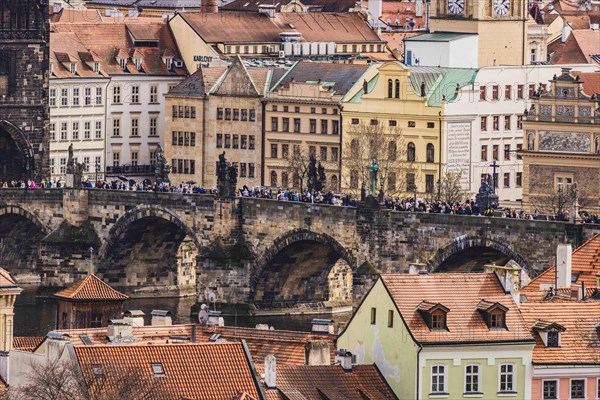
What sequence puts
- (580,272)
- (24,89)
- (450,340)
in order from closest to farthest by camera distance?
(450,340) → (580,272) → (24,89)

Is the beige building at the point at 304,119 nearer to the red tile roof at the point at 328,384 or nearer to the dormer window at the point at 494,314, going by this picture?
the red tile roof at the point at 328,384

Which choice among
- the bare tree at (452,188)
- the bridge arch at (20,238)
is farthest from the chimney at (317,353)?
the bridge arch at (20,238)

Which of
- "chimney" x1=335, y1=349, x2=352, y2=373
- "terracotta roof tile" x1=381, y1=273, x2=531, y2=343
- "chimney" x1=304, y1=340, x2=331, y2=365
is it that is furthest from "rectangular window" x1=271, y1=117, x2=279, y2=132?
"chimney" x1=335, y1=349, x2=352, y2=373

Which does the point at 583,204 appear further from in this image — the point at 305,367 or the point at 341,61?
the point at 305,367

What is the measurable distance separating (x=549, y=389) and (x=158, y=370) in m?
10.9

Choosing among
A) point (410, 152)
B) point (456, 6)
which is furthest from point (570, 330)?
point (456, 6)

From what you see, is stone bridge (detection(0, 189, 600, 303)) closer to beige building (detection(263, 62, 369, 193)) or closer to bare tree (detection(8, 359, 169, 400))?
beige building (detection(263, 62, 369, 193))

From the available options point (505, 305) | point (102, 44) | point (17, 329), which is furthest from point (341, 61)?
point (505, 305)

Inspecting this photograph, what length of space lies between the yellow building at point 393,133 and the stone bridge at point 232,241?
9.66 m

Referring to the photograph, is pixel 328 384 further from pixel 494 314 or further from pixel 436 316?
pixel 494 314

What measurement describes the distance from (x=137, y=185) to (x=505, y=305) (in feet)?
275

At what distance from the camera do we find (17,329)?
14675cm

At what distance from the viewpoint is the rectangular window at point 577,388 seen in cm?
9431

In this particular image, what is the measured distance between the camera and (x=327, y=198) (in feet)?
529
